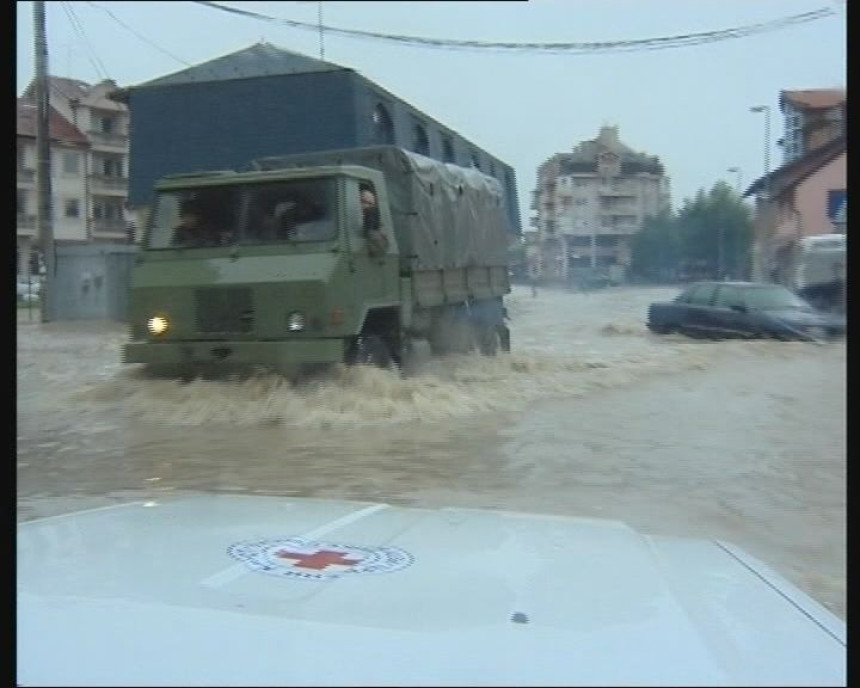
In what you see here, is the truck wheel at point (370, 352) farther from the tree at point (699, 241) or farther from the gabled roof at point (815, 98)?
the gabled roof at point (815, 98)

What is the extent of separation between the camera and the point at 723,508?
5965 millimetres

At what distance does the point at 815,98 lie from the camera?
467cm

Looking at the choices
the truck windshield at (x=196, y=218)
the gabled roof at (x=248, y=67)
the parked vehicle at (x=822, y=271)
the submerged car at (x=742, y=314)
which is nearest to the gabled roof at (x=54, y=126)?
the gabled roof at (x=248, y=67)

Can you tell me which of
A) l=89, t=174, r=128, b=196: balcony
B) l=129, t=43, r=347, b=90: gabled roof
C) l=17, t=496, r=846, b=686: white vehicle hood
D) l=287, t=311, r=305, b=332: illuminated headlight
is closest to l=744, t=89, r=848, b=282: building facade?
l=17, t=496, r=846, b=686: white vehicle hood

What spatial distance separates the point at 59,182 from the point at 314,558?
578cm

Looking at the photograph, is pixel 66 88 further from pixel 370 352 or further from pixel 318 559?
pixel 318 559

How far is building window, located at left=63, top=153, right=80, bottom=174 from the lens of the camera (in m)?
7.27

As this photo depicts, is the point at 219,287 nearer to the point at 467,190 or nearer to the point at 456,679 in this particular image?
the point at 467,190

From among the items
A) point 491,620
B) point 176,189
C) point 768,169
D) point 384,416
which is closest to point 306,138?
point 176,189

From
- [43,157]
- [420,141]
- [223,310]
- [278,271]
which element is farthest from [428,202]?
[43,157]

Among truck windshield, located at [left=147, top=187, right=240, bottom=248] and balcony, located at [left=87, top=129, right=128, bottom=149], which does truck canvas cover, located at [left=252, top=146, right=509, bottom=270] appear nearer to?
truck windshield, located at [left=147, top=187, right=240, bottom=248]

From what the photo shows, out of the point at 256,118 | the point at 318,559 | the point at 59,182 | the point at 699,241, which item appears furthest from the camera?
the point at 256,118

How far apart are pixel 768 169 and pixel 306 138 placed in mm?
5493

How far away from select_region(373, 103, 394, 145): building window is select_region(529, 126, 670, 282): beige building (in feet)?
5.95
